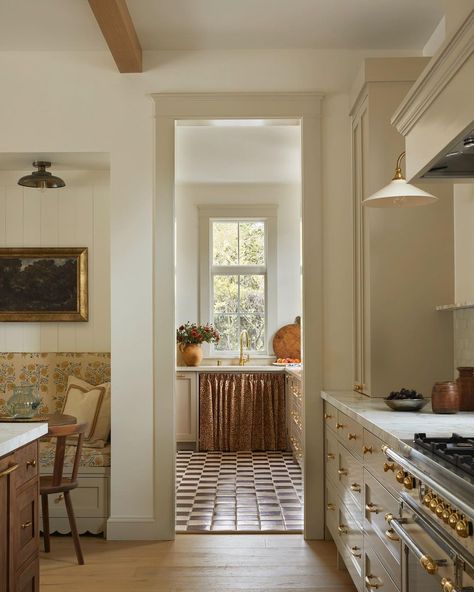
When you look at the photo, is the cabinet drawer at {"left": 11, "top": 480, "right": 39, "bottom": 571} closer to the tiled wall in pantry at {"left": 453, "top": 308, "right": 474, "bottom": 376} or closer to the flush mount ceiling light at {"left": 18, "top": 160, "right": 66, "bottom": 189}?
the tiled wall in pantry at {"left": 453, "top": 308, "right": 474, "bottom": 376}

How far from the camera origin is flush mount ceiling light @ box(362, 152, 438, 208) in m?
3.14

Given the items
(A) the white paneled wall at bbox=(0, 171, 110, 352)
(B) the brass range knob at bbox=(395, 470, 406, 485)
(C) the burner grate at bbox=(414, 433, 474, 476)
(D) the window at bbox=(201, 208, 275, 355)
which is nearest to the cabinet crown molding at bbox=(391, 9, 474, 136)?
(C) the burner grate at bbox=(414, 433, 474, 476)

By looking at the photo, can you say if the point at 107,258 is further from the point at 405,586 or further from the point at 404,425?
the point at 405,586

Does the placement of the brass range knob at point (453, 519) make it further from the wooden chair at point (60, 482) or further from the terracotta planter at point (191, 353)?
the terracotta planter at point (191, 353)

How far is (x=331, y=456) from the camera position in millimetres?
4207

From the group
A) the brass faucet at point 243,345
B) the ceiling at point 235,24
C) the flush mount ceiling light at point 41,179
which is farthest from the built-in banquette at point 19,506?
the brass faucet at point 243,345

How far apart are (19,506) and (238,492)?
3325 millimetres

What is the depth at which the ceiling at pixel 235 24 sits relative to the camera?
13.4 feet

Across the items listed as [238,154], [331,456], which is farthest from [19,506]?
[238,154]

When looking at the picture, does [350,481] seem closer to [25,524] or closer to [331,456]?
[331,456]

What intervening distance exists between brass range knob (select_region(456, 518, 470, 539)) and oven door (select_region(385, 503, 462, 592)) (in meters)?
0.08

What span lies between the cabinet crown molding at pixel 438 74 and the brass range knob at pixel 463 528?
120 centimetres

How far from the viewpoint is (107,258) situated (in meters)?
5.94

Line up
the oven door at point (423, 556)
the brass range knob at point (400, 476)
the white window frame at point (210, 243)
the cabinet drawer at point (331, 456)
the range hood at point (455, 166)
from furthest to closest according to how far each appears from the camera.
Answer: the white window frame at point (210, 243)
the cabinet drawer at point (331, 456)
the range hood at point (455, 166)
the brass range knob at point (400, 476)
the oven door at point (423, 556)
